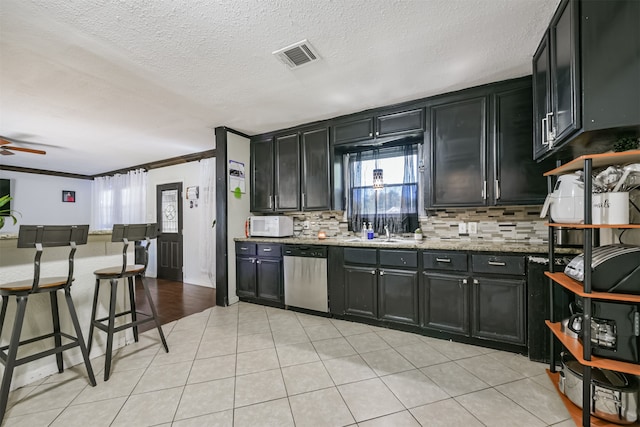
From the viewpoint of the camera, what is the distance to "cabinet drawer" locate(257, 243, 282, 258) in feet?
11.4

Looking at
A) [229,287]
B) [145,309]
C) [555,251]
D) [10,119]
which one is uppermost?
[10,119]

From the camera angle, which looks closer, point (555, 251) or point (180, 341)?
point (555, 251)

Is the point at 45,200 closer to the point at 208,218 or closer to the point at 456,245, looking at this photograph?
the point at 208,218

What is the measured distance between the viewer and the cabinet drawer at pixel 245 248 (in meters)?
3.64

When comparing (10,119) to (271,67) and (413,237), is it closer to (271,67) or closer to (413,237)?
(271,67)

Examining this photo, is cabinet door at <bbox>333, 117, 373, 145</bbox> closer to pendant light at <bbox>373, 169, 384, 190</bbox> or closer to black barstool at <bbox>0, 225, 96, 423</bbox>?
pendant light at <bbox>373, 169, 384, 190</bbox>

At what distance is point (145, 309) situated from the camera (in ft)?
11.6

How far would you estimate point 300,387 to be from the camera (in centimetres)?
185

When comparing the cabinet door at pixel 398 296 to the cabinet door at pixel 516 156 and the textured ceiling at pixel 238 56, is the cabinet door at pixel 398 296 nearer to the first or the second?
the cabinet door at pixel 516 156

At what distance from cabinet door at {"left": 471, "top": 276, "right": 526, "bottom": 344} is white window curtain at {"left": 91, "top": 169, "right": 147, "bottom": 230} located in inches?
246

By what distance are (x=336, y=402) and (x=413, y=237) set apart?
6.66 feet

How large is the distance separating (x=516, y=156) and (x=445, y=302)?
1505 millimetres

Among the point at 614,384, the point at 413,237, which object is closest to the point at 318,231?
the point at 413,237

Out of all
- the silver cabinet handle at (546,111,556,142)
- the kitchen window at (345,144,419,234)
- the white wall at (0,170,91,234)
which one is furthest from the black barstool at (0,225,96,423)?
the white wall at (0,170,91,234)
